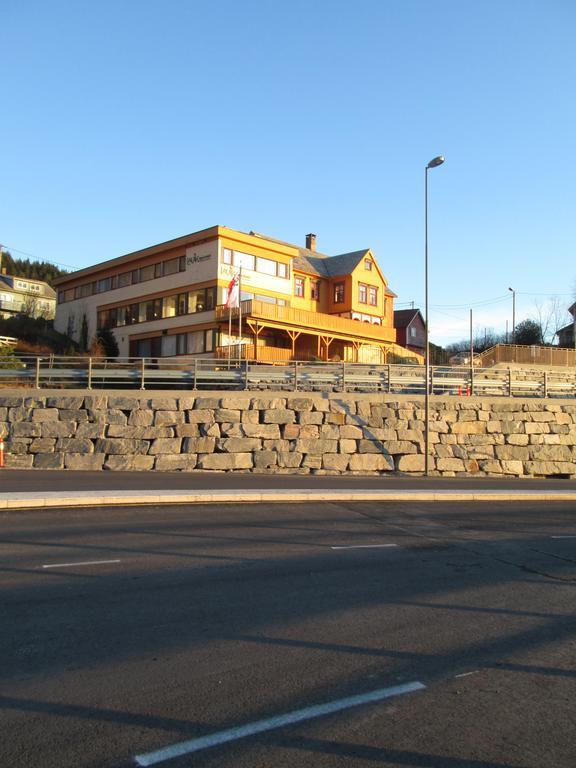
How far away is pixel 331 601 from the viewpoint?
7.02m

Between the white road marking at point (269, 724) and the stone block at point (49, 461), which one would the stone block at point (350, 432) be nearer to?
the stone block at point (49, 461)

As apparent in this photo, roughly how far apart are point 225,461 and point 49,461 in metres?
5.74

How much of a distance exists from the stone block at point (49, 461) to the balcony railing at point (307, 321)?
17.4 metres

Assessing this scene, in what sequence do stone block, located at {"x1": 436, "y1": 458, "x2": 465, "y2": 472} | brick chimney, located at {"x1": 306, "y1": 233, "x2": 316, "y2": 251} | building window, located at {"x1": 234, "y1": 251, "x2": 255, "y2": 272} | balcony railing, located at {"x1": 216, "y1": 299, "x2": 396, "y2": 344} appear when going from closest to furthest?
stone block, located at {"x1": 436, "y1": 458, "x2": 465, "y2": 472} → balcony railing, located at {"x1": 216, "y1": 299, "x2": 396, "y2": 344} → building window, located at {"x1": 234, "y1": 251, "x2": 255, "y2": 272} → brick chimney, located at {"x1": 306, "y1": 233, "x2": 316, "y2": 251}

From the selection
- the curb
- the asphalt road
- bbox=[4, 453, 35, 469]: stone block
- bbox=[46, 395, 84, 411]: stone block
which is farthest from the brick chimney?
the asphalt road

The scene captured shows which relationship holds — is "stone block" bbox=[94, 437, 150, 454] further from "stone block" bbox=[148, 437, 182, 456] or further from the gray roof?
the gray roof

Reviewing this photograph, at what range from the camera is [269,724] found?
4.09 metres

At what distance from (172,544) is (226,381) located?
1455 cm

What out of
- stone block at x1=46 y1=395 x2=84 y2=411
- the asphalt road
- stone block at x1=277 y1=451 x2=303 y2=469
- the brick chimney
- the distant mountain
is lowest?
the asphalt road

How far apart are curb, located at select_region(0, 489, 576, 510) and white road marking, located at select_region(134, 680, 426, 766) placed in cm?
990

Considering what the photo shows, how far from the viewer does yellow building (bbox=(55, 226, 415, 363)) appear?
39.3m

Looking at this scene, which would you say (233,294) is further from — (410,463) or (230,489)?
(230,489)

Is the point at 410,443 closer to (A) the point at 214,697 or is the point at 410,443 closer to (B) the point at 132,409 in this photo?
(B) the point at 132,409

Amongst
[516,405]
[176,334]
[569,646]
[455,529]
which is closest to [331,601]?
[569,646]
